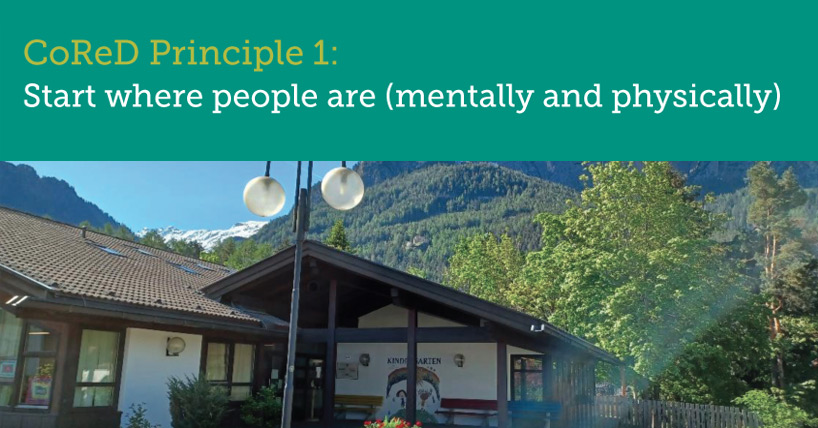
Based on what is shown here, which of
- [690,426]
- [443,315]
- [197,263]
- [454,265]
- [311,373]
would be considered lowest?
Result: [690,426]

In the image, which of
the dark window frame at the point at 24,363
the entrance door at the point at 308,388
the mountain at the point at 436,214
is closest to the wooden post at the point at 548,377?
the entrance door at the point at 308,388

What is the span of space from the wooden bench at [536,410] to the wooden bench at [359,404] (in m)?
3.56

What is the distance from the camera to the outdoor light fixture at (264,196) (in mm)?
6980

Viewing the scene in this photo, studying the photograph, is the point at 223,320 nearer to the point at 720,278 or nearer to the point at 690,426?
the point at 690,426

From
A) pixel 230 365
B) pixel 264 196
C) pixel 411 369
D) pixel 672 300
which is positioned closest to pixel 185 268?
pixel 230 365

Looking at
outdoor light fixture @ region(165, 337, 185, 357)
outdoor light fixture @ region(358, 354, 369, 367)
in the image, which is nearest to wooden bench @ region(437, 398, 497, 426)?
outdoor light fixture @ region(358, 354, 369, 367)

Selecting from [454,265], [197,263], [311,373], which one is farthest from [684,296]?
[454,265]

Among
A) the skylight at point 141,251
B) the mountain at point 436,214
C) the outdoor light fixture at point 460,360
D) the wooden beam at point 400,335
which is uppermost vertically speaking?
the mountain at point 436,214

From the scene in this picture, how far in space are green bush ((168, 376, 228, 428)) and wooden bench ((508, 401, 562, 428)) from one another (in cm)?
682

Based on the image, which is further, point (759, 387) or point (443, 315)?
point (759, 387)

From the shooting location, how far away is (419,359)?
17.0m

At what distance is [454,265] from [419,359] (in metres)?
27.6

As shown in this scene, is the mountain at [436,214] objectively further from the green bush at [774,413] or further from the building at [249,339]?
the building at [249,339]

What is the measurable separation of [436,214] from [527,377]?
169m
